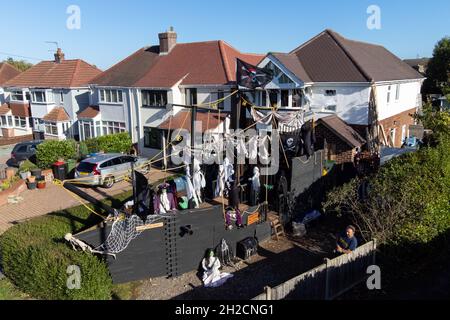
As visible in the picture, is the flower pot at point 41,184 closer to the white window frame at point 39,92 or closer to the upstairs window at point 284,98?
the upstairs window at point 284,98

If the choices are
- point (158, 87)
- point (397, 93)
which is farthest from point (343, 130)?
point (158, 87)

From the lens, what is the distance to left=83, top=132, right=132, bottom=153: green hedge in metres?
27.4

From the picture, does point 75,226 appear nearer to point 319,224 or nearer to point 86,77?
point 319,224

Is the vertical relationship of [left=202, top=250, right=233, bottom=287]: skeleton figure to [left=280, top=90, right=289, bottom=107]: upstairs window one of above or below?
below

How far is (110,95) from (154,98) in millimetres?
4743

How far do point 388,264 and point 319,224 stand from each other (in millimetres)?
4947

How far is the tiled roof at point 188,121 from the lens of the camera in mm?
24812

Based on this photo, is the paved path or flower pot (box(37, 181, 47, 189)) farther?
flower pot (box(37, 181, 47, 189))

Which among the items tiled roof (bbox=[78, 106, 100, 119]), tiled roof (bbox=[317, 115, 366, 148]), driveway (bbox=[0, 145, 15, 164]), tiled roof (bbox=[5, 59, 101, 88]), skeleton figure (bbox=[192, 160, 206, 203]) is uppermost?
tiled roof (bbox=[5, 59, 101, 88])

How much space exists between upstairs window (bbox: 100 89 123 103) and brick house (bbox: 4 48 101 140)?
415 cm

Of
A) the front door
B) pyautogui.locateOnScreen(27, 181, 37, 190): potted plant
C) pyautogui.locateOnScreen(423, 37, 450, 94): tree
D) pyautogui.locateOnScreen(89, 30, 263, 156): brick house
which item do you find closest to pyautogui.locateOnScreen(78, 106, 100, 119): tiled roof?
pyautogui.locateOnScreen(89, 30, 263, 156): brick house

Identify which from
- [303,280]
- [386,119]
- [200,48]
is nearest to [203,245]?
[303,280]

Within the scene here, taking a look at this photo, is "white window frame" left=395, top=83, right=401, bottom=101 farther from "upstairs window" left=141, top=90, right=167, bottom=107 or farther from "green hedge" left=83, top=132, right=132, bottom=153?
"green hedge" left=83, top=132, right=132, bottom=153

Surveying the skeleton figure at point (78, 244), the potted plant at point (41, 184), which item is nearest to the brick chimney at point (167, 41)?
the potted plant at point (41, 184)
